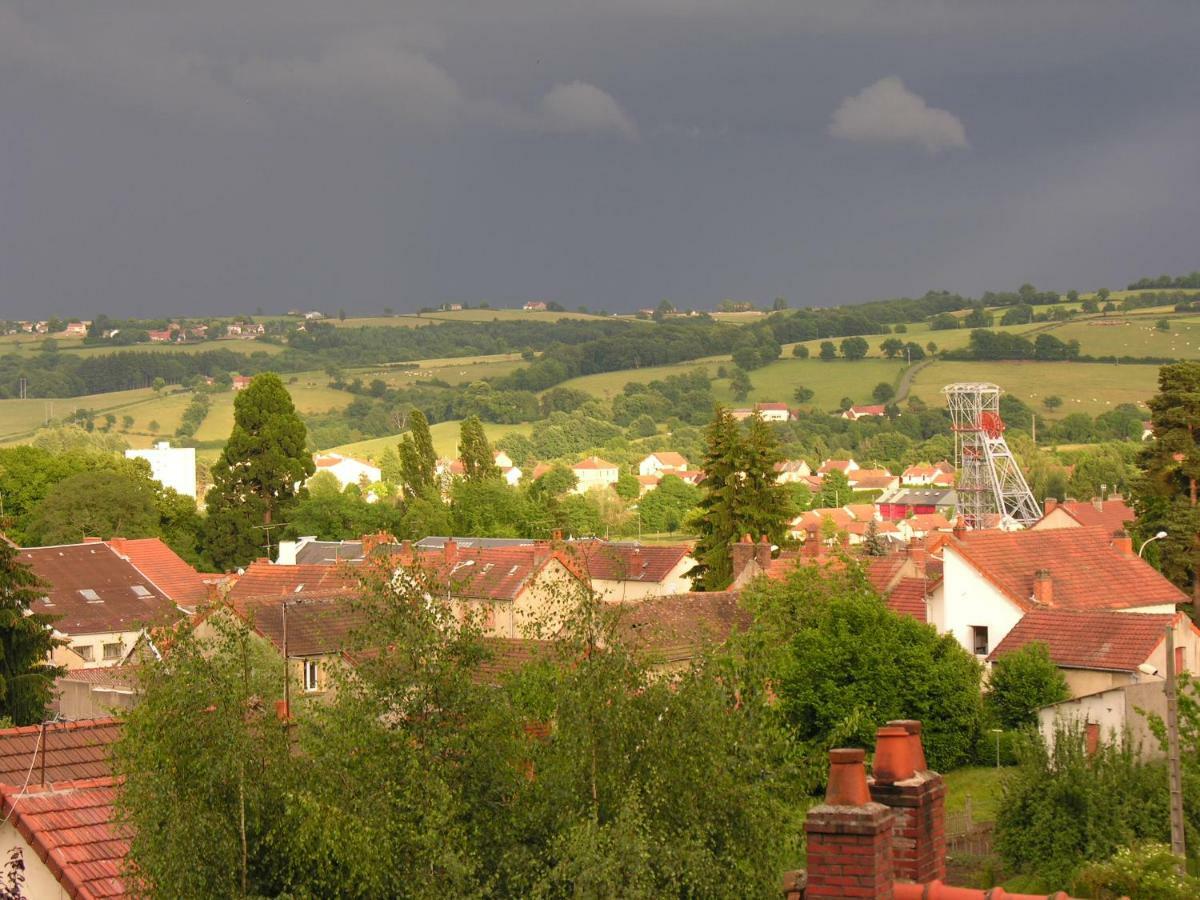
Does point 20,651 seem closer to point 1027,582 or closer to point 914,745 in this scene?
point 1027,582

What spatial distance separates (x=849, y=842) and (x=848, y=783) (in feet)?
1.26

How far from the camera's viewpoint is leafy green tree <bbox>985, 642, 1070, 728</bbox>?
3397 cm

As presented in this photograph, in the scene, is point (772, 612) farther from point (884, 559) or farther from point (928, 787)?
point (928, 787)

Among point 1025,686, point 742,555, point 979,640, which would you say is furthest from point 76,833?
point 742,555

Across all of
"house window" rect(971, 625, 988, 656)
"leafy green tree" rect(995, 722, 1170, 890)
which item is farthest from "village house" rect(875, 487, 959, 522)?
"leafy green tree" rect(995, 722, 1170, 890)

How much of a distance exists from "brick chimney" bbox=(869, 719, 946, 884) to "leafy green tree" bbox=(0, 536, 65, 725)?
2441cm

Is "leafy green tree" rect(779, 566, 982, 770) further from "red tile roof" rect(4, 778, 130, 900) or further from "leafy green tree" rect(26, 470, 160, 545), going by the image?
"leafy green tree" rect(26, 470, 160, 545)

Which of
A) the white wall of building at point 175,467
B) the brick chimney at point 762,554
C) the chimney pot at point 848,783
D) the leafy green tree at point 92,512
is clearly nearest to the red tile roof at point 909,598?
the brick chimney at point 762,554

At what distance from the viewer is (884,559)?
147 ft

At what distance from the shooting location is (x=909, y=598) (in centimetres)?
4084

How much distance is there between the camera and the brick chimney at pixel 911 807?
33.3 ft

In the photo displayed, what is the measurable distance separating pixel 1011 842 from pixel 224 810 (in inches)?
630

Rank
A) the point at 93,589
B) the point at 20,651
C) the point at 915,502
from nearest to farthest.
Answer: the point at 20,651, the point at 93,589, the point at 915,502

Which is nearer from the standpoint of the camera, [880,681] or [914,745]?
Result: [914,745]
